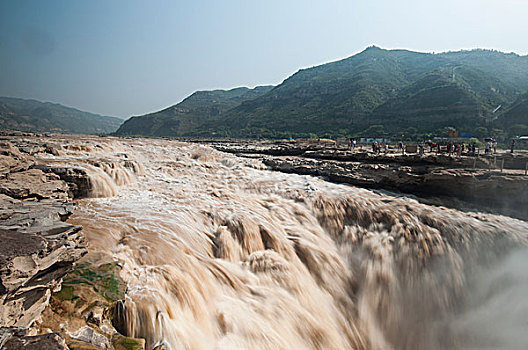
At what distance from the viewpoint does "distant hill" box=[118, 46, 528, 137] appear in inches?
2135

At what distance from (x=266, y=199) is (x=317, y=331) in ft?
15.3

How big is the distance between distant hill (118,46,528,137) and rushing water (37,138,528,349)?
49.4 meters

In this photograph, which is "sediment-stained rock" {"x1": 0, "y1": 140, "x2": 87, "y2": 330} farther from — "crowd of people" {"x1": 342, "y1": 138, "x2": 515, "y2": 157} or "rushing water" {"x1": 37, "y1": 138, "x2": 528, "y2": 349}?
"crowd of people" {"x1": 342, "y1": 138, "x2": 515, "y2": 157}

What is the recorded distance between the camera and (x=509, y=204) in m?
9.22

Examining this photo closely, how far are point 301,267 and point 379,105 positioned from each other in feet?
228

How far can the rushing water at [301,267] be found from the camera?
3939 mm

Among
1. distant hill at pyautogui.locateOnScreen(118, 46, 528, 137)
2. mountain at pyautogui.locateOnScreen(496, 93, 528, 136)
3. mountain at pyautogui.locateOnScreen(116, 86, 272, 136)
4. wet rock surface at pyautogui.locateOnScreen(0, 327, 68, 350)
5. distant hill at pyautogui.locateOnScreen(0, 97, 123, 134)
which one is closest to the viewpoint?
wet rock surface at pyautogui.locateOnScreen(0, 327, 68, 350)

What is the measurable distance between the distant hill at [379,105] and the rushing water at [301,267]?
49369 mm

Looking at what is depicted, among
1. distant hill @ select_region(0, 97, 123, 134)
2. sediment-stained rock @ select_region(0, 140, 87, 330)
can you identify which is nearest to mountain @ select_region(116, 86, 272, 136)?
distant hill @ select_region(0, 97, 123, 134)

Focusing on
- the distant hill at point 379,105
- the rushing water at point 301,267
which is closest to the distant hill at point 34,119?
the distant hill at point 379,105

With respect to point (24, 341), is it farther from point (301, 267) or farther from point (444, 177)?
point (444, 177)

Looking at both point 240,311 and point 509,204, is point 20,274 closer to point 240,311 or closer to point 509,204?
point 240,311

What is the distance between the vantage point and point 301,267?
5.91 meters

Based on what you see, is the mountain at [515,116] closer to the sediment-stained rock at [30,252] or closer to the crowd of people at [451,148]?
the crowd of people at [451,148]
